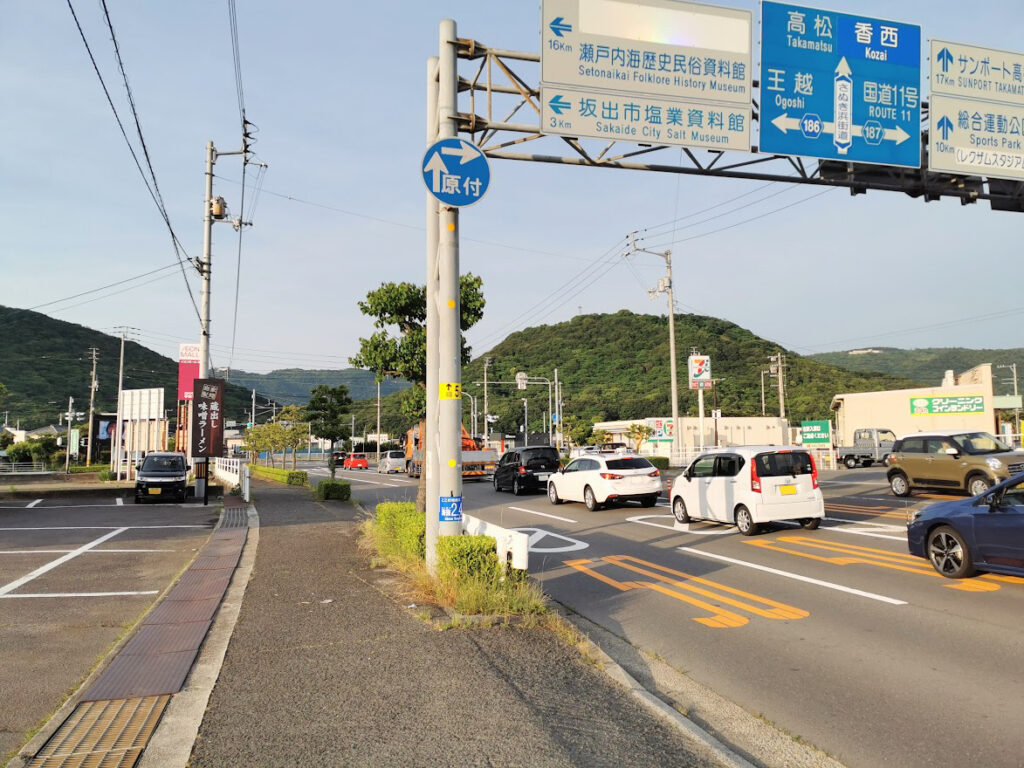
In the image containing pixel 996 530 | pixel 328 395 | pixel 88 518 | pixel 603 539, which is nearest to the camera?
pixel 996 530

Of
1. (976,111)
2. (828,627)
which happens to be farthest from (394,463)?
(828,627)

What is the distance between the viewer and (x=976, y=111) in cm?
1252

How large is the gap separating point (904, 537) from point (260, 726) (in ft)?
37.8

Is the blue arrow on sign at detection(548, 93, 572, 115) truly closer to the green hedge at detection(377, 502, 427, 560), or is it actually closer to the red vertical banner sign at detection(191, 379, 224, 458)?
the green hedge at detection(377, 502, 427, 560)

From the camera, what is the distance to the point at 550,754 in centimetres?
389

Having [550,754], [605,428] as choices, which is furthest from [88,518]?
[605,428]

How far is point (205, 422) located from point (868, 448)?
34.4 m

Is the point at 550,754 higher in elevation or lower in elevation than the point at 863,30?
lower

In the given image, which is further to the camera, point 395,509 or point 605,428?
point 605,428

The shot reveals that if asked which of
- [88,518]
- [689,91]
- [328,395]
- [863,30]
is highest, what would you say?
[863,30]

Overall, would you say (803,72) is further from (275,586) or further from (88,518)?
(88,518)

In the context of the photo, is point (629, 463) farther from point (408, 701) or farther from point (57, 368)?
point (57, 368)

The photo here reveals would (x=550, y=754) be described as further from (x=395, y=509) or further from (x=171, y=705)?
(x=395, y=509)

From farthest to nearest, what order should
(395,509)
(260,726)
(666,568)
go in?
(395,509) → (666,568) → (260,726)
